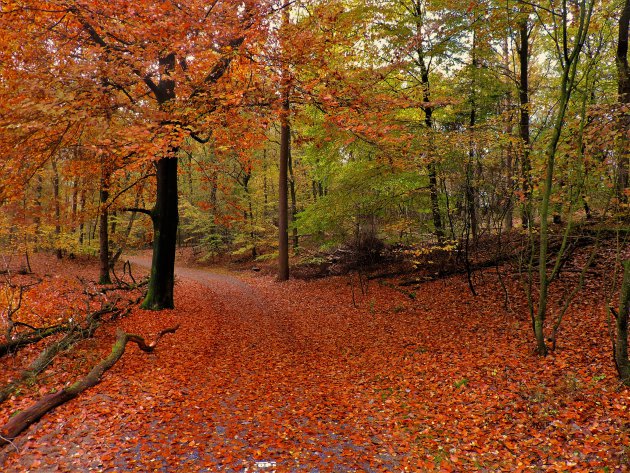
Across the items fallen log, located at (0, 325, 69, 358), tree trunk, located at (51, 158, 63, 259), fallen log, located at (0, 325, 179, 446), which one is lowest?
fallen log, located at (0, 325, 179, 446)

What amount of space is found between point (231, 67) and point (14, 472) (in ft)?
32.1

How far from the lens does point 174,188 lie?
11578mm

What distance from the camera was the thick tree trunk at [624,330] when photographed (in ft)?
17.7

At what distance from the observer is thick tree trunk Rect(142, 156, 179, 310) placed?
11.4m

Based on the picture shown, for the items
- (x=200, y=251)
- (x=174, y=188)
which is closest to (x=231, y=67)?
(x=174, y=188)

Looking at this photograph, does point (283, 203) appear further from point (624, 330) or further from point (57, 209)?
point (624, 330)

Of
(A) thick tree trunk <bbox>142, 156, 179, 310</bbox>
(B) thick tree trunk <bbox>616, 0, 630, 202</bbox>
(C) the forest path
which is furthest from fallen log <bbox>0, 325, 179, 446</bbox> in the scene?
(B) thick tree trunk <bbox>616, 0, 630, 202</bbox>

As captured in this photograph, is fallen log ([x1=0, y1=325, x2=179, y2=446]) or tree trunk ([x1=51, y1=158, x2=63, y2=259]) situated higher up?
tree trunk ([x1=51, y1=158, x2=63, y2=259])

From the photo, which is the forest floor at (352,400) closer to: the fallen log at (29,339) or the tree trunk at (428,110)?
the fallen log at (29,339)

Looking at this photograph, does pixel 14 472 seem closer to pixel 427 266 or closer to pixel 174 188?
pixel 174 188

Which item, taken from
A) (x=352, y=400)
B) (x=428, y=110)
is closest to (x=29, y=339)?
(x=352, y=400)

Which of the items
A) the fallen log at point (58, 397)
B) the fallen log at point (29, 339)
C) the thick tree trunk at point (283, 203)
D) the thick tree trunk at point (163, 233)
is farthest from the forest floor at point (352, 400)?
the thick tree trunk at point (283, 203)

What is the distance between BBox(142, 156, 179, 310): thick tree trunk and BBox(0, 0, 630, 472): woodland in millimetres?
65

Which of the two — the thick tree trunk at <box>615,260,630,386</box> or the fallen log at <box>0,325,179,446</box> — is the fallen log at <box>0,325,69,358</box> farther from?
the thick tree trunk at <box>615,260,630,386</box>
